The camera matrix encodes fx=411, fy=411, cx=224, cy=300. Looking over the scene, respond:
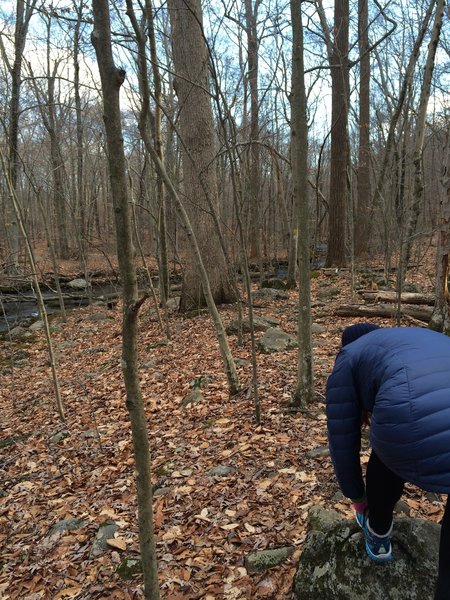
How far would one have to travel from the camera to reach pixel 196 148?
7.59 m

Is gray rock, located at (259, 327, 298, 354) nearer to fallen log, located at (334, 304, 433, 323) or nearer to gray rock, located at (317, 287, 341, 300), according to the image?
fallen log, located at (334, 304, 433, 323)

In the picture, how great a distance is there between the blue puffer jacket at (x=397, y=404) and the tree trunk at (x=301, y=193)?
1.99 metres

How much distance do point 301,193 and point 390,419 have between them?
8.47 feet

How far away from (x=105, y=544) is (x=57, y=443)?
6.77 ft

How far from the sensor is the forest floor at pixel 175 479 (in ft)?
8.27

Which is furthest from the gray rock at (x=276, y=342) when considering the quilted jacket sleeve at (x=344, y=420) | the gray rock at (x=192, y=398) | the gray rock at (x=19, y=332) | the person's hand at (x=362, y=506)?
the gray rock at (x=19, y=332)

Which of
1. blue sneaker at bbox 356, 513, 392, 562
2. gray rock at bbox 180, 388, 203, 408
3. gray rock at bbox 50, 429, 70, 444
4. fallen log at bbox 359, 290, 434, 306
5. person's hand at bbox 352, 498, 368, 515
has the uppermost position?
fallen log at bbox 359, 290, 434, 306

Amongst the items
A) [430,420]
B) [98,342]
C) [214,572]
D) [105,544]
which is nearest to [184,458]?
[105,544]

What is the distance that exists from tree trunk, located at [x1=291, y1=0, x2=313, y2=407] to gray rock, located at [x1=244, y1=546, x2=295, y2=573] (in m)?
1.72

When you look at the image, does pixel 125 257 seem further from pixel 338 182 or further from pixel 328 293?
pixel 338 182

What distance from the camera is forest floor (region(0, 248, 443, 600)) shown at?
8.27 ft

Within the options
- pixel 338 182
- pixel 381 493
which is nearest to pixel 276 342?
pixel 381 493

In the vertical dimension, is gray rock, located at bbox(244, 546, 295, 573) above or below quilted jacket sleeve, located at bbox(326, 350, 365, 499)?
below

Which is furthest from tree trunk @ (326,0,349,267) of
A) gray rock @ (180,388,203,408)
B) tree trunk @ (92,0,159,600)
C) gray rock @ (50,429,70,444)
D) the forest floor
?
tree trunk @ (92,0,159,600)
